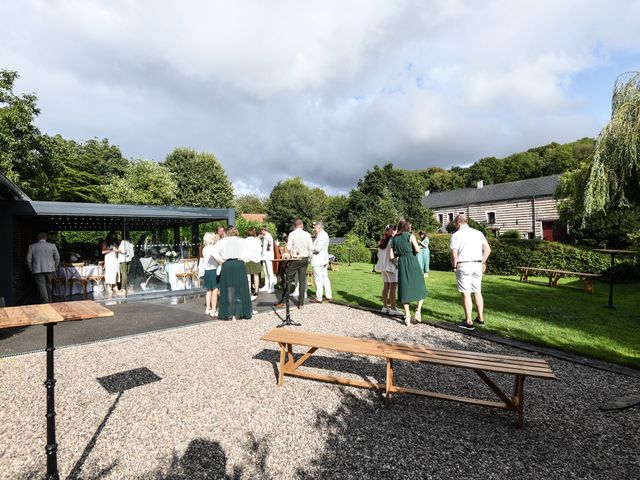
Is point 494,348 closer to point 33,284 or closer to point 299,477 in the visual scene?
point 299,477

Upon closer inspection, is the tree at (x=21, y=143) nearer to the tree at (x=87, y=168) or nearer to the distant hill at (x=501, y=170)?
the tree at (x=87, y=168)

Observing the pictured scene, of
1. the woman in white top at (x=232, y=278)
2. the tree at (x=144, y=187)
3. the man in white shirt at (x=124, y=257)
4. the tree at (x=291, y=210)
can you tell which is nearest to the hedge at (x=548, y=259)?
the woman in white top at (x=232, y=278)

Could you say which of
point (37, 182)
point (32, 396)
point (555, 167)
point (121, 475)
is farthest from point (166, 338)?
point (555, 167)

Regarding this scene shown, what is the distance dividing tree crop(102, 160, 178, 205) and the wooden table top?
3533cm

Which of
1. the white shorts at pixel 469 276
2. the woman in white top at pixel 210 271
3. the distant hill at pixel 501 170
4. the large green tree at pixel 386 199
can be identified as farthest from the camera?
the distant hill at pixel 501 170

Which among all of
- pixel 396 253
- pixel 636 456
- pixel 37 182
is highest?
pixel 37 182

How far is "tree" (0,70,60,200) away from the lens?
1645 centimetres

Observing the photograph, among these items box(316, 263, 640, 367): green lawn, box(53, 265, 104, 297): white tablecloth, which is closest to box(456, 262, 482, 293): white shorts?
box(316, 263, 640, 367): green lawn

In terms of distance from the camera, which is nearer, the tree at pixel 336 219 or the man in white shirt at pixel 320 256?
the man in white shirt at pixel 320 256

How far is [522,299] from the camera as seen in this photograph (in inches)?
388

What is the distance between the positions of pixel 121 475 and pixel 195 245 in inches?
428

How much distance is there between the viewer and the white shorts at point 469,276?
632cm

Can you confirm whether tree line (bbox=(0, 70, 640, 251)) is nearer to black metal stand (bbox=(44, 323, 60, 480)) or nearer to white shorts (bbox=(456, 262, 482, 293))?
white shorts (bbox=(456, 262, 482, 293))

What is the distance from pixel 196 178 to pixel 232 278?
3597 cm
